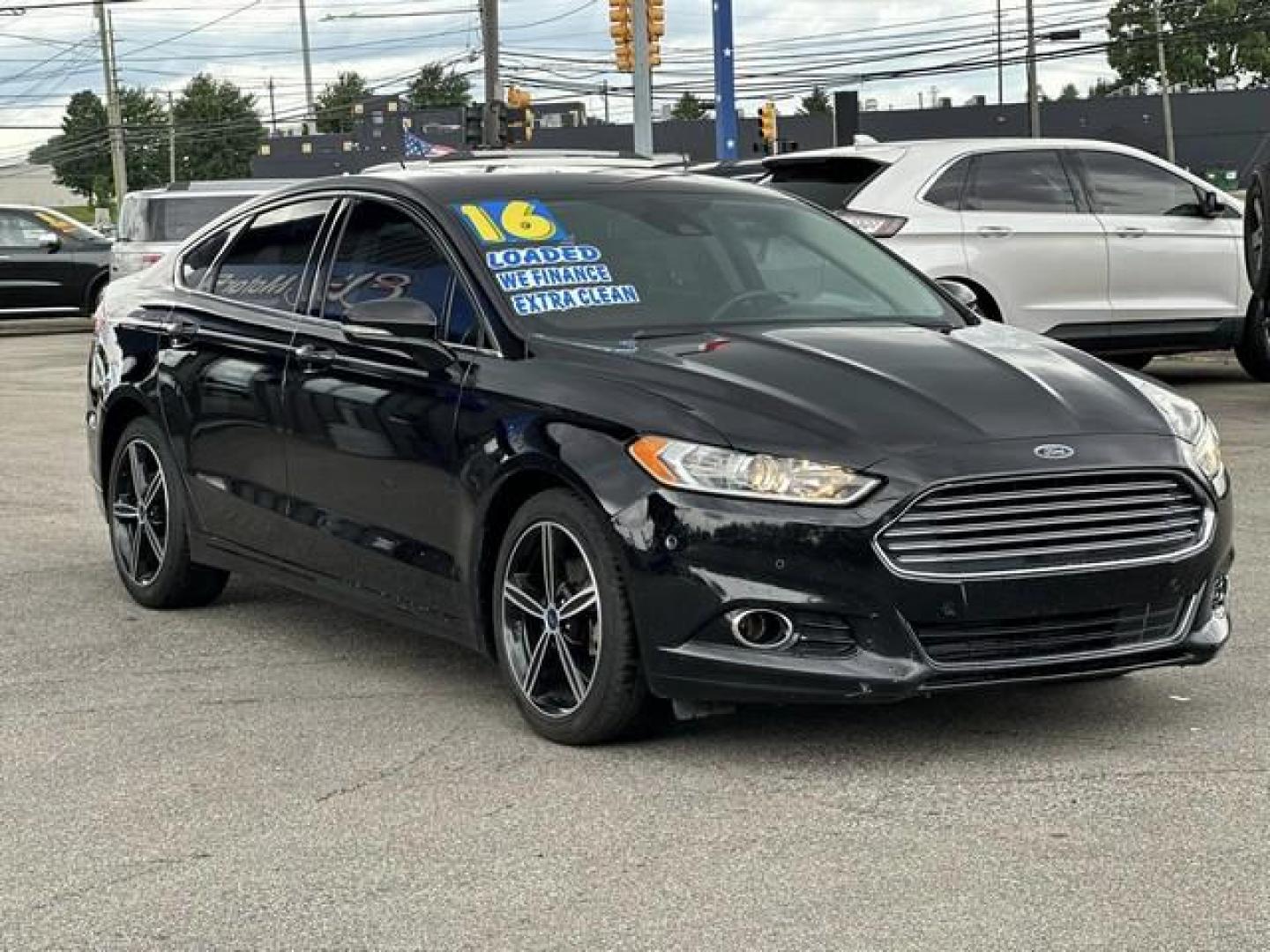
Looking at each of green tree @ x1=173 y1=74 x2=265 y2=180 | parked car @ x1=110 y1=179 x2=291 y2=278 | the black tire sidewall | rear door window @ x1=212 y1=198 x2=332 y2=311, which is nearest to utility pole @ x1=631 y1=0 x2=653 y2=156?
parked car @ x1=110 y1=179 x2=291 y2=278

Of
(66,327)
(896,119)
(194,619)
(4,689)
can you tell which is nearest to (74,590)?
(194,619)

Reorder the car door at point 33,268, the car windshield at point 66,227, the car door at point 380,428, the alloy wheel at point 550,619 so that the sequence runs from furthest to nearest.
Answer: the car windshield at point 66,227
the car door at point 33,268
the car door at point 380,428
the alloy wheel at point 550,619

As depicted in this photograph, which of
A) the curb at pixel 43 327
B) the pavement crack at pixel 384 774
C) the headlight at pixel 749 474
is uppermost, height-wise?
the headlight at pixel 749 474

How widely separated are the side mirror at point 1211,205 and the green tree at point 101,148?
115865 millimetres

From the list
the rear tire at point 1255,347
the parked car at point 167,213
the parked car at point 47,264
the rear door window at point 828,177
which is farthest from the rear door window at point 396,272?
the parked car at point 47,264

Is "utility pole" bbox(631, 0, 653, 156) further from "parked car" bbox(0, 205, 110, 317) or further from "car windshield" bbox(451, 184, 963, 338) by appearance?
"car windshield" bbox(451, 184, 963, 338)

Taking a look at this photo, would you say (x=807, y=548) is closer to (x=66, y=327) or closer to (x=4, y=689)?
(x=4, y=689)

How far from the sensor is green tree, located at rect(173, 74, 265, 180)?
13562 cm

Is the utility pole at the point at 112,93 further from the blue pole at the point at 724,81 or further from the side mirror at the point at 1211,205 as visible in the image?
the side mirror at the point at 1211,205

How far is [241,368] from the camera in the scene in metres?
6.79

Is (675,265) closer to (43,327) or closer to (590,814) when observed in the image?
(590,814)

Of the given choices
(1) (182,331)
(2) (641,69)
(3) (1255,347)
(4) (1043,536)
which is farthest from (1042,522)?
(2) (641,69)

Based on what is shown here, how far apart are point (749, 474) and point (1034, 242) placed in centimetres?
884

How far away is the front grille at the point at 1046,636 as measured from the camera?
495 cm
